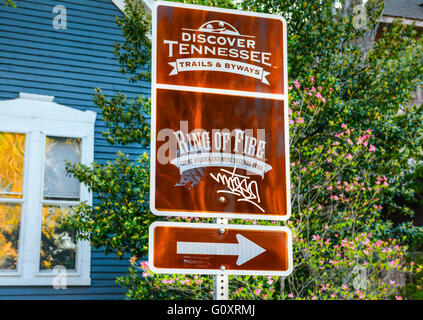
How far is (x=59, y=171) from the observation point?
26.4ft

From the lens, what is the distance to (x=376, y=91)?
779cm

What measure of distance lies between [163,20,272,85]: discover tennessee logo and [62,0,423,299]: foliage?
3.56 meters

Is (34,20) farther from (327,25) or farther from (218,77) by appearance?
(218,77)

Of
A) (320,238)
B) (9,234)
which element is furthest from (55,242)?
(320,238)

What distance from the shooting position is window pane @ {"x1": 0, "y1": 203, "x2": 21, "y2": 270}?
7.53m

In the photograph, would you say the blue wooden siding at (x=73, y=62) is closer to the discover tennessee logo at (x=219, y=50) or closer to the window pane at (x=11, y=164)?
the window pane at (x=11, y=164)

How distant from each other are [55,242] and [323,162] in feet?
13.5

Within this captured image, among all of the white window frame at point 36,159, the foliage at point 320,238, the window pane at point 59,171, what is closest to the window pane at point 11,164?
the white window frame at point 36,159

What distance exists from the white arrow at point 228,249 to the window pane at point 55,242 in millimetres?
5787

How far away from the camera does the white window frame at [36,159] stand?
7.54 meters

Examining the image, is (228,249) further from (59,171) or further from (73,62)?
(73,62)

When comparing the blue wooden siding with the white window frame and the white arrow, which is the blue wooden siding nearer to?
the white window frame

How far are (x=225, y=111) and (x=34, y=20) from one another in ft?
22.4

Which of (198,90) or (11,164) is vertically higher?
(11,164)
